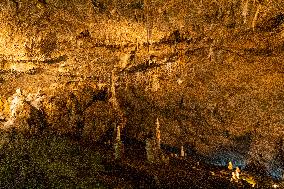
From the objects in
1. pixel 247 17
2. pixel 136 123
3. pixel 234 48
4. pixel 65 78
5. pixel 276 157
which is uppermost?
pixel 247 17

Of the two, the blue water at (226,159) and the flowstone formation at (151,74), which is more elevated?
the flowstone formation at (151,74)

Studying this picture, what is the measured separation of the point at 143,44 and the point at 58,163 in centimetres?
675

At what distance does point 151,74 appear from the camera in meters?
17.8

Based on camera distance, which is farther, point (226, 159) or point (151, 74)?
point (226, 159)

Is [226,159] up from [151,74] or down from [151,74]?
down

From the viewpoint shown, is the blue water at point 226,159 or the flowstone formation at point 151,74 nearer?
the flowstone formation at point 151,74

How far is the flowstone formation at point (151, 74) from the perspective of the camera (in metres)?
16.2

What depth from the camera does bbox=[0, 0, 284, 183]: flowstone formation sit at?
53.2 feet

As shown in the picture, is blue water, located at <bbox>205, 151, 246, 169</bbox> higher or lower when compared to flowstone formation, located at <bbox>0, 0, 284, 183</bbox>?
lower

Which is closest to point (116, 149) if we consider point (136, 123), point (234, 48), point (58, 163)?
point (58, 163)

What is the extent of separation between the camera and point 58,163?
1323cm

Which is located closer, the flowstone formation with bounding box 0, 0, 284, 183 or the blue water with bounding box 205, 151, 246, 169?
the flowstone formation with bounding box 0, 0, 284, 183

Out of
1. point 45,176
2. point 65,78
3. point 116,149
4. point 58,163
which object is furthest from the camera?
point 65,78

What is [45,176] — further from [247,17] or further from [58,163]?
[247,17]
